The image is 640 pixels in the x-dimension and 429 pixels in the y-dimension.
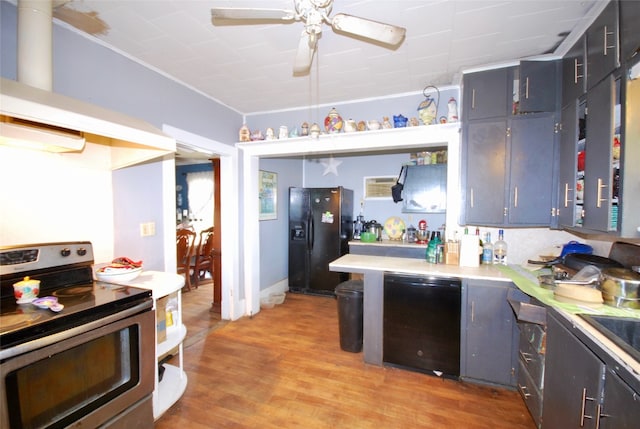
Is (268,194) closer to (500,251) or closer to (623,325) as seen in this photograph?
(500,251)

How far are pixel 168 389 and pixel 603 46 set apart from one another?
350 centimetres

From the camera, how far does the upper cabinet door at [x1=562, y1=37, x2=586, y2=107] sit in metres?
1.79

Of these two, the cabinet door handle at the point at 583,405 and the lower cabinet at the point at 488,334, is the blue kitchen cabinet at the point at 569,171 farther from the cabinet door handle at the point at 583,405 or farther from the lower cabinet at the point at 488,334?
the cabinet door handle at the point at 583,405

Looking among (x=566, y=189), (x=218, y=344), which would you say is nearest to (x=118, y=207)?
(x=218, y=344)

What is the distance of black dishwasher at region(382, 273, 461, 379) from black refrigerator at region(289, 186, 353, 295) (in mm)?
1808

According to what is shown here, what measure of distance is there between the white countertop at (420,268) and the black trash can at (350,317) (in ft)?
1.00

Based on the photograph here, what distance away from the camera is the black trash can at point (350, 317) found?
8.38ft

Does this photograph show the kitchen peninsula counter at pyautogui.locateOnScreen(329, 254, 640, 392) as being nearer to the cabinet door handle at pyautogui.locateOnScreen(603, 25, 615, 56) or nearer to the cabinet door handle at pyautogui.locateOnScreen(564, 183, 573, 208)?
the cabinet door handle at pyautogui.locateOnScreen(564, 183, 573, 208)

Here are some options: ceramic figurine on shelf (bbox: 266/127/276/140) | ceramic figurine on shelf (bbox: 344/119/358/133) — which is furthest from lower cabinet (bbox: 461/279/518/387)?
ceramic figurine on shelf (bbox: 266/127/276/140)

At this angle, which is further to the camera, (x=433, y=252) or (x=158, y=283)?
(x=433, y=252)

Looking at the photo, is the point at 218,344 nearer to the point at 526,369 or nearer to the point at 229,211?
the point at 229,211

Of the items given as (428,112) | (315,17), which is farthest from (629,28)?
(315,17)

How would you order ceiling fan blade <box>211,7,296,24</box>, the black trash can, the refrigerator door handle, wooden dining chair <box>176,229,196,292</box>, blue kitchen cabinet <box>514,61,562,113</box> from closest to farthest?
ceiling fan blade <box>211,7,296,24</box> < blue kitchen cabinet <box>514,61,562,113</box> < the black trash can < the refrigerator door handle < wooden dining chair <box>176,229,196,292</box>

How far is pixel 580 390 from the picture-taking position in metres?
1.22
